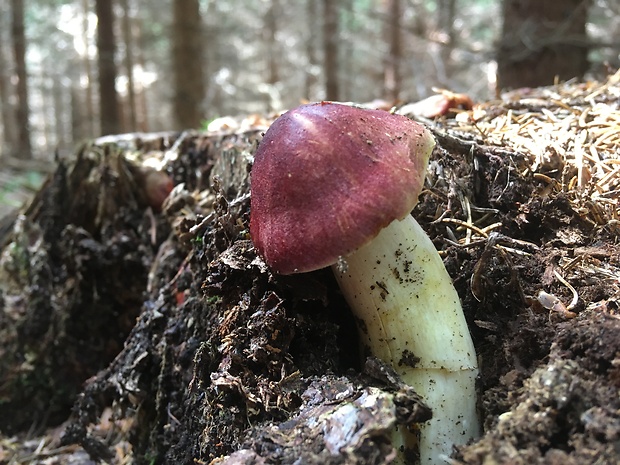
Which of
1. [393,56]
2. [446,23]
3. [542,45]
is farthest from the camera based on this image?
[393,56]

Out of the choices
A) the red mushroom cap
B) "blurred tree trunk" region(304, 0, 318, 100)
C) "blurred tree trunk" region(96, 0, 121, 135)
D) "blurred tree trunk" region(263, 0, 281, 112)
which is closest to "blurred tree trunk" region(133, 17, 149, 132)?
"blurred tree trunk" region(263, 0, 281, 112)

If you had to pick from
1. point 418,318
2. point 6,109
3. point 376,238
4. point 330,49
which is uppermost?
point 330,49

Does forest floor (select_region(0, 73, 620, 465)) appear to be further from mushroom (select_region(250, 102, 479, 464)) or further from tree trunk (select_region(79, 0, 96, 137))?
tree trunk (select_region(79, 0, 96, 137))

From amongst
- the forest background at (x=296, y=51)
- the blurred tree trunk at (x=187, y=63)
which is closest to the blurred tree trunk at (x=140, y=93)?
the forest background at (x=296, y=51)

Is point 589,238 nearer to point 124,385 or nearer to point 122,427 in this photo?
point 124,385

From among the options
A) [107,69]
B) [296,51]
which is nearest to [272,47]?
[296,51]

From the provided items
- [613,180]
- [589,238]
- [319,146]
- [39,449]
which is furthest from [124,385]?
[613,180]

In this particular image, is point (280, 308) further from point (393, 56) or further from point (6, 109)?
point (6, 109)
